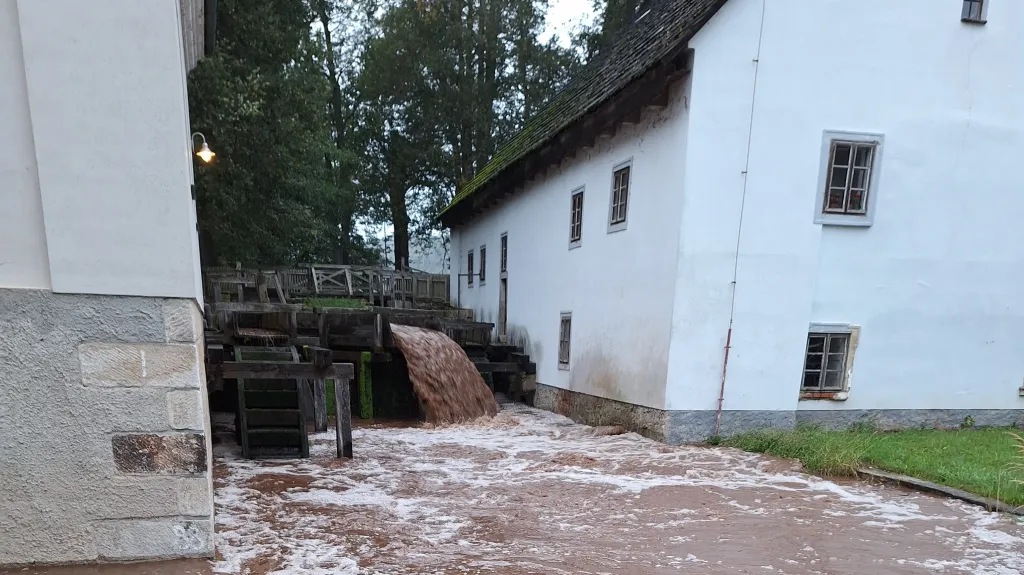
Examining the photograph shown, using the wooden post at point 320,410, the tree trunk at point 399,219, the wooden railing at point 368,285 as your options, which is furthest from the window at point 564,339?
the tree trunk at point 399,219

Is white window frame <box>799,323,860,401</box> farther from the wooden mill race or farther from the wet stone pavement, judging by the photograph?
the wooden mill race

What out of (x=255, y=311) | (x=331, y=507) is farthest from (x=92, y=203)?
(x=255, y=311)

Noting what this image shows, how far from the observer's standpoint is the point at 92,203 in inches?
108

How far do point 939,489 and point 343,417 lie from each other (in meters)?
5.51

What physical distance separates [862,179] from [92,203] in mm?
7719

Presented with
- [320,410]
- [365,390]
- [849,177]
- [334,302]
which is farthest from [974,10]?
[334,302]

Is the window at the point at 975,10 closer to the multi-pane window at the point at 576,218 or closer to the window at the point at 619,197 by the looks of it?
the window at the point at 619,197

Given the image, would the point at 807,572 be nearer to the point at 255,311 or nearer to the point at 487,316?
the point at 255,311

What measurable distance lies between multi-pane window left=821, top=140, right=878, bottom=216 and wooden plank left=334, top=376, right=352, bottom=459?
19.1ft

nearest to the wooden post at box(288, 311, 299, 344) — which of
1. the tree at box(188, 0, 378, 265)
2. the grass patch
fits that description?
the tree at box(188, 0, 378, 265)

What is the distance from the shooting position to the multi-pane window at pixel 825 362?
24.6 ft

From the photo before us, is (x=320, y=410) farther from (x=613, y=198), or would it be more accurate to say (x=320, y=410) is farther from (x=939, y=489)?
(x=939, y=489)

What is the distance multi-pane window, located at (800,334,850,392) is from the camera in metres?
7.49

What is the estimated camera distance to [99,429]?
9.30 feet
